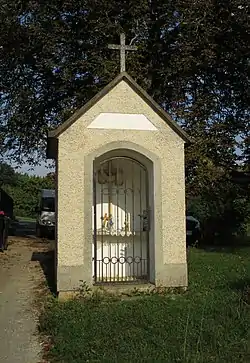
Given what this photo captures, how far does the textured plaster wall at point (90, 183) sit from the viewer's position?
987 cm

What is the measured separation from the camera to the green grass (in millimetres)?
6402

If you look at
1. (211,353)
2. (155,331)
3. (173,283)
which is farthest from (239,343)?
(173,283)

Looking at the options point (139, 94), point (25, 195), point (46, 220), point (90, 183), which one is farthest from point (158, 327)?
point (25, 195)

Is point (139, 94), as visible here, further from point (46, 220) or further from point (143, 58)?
point (46, 220)

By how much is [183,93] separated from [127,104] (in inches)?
364

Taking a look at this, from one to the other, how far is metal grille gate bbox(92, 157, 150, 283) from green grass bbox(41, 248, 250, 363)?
4.74ft

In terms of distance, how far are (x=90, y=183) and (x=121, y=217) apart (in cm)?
171

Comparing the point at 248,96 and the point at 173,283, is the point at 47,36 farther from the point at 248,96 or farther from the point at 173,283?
the point at 173,283

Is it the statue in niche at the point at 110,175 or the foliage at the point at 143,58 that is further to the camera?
the foliage at the point at 143,58

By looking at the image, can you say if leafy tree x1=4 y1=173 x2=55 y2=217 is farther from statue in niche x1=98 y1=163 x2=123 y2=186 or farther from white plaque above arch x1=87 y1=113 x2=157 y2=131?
white plaque above arch x1=87 y1=113 x2=157 y2=131

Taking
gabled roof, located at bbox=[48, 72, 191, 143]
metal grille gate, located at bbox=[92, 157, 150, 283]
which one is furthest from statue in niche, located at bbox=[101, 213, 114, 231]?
gabled roof, located at bbox=[48, 72, 191, 143]

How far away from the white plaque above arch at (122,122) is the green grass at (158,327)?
3048mm

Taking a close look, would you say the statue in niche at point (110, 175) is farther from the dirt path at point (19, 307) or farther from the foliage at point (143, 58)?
the foliage at point (143, 58)

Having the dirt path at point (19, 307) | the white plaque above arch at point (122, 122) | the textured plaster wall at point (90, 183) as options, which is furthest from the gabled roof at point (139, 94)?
the dirt path at point (19, 307)
